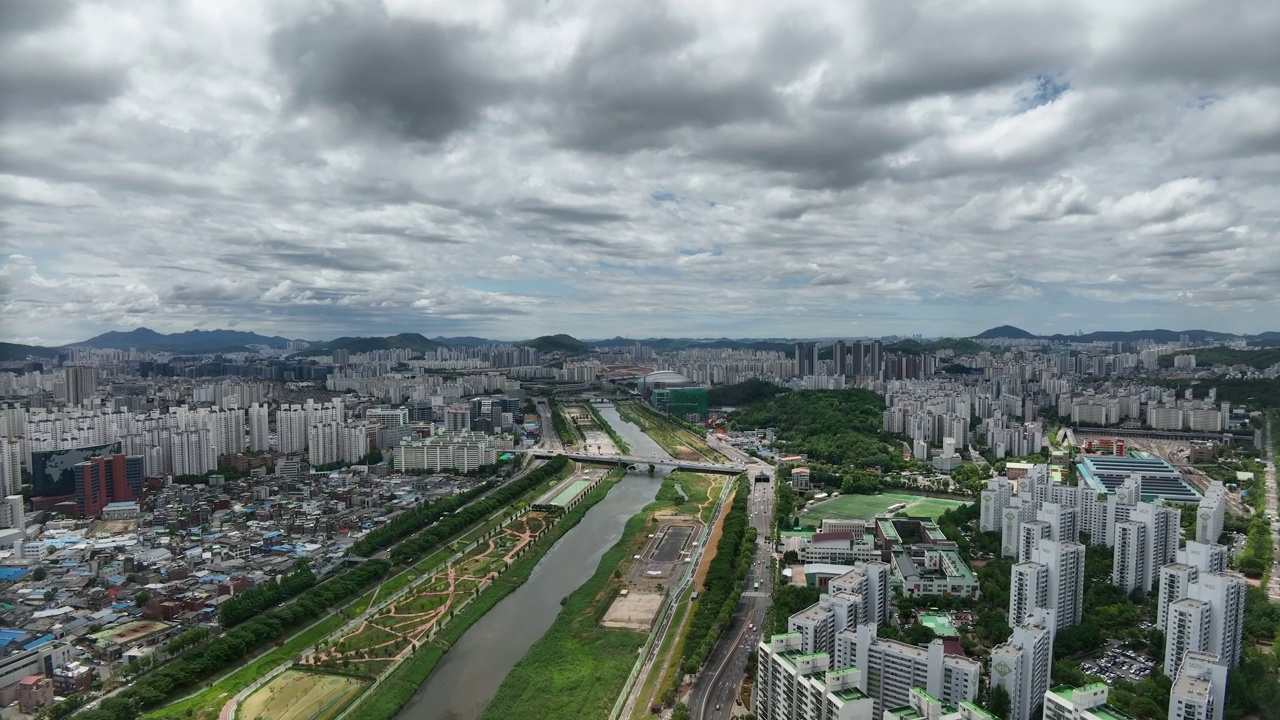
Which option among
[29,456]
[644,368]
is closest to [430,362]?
→ [644,368]

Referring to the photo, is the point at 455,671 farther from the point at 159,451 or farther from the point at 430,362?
the point at 430,362

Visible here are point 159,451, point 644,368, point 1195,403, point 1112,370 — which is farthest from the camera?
point 644,368

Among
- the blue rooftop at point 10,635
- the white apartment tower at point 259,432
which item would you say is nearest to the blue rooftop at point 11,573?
the blue rooftop at point 10,635

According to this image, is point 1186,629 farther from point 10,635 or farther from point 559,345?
point 559,345

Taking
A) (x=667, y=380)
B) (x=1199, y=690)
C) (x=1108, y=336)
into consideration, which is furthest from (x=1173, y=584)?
(x=1108, y=336)

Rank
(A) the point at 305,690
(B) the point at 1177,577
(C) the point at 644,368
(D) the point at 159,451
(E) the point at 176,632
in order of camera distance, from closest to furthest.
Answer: (A) the point at 305,690 < (B) the point at 1177,577 < (E) the point at 176,632 < (D) the point at 159,451 < (C) the point at 644,368

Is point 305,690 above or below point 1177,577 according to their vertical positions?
below

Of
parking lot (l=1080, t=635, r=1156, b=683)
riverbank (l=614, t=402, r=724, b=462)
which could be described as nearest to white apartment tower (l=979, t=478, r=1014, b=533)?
parking lot (l=1080, t=635, r=1156, b=683)
